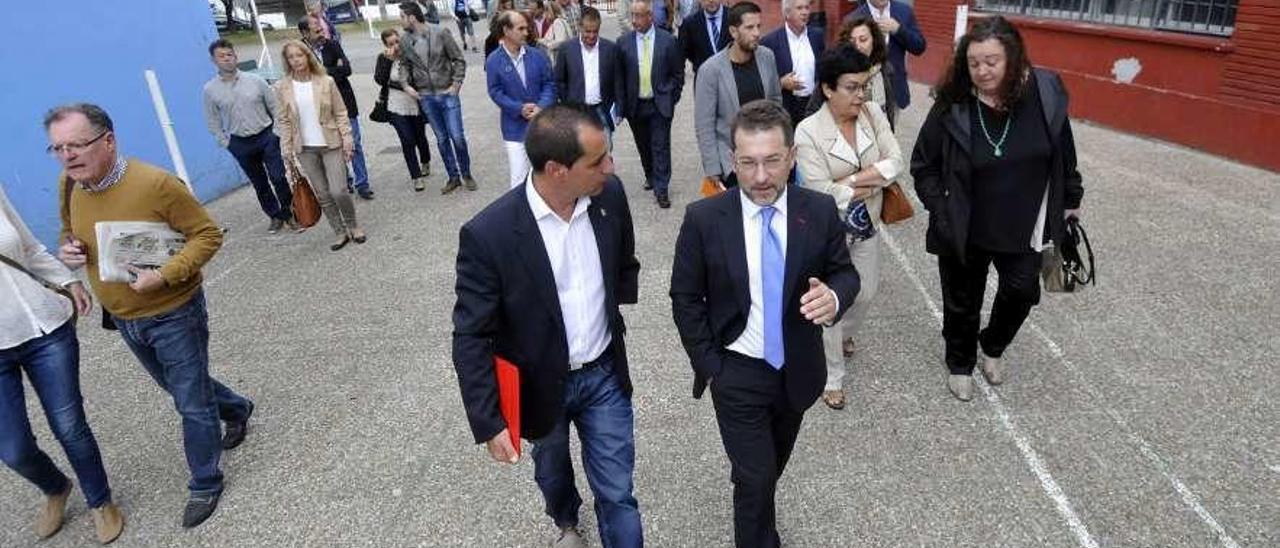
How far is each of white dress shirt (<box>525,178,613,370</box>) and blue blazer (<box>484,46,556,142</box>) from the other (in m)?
4.60

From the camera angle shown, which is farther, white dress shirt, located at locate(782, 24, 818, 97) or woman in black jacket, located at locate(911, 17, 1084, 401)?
Answer: white dress shirt, located at locate(782, 24, 818, 97)

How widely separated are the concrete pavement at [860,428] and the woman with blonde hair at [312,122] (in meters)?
1.15

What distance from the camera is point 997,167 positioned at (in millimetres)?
3344

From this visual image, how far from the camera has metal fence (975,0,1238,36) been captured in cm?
744

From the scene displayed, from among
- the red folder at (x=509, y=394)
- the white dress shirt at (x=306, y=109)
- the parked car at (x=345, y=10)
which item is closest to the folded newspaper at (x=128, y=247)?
the red folder at (x=509, y=394)

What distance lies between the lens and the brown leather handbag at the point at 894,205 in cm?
365

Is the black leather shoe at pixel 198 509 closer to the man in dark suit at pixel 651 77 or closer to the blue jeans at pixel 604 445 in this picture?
the blue jeans at pixel 604 445

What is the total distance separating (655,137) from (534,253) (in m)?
4.98

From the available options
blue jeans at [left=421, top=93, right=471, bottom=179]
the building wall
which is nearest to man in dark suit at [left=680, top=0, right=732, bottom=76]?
the building wall

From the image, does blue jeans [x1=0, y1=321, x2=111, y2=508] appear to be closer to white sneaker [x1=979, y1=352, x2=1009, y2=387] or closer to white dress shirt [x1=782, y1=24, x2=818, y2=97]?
white sneaker [x1=979, y1=352, x2=1009, y2=387]

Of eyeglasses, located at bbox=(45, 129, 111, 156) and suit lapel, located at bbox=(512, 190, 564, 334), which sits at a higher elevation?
eyeglasses, located at bbox=(45, 129, 111, 156)

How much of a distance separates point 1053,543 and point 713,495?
134 cm

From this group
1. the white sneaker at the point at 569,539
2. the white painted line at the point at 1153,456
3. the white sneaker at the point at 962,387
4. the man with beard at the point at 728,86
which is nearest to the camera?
the white painted line at the point at 1153,456

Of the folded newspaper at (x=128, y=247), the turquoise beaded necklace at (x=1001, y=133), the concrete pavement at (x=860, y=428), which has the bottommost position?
the concrete pavement at (x=860, y=428)
